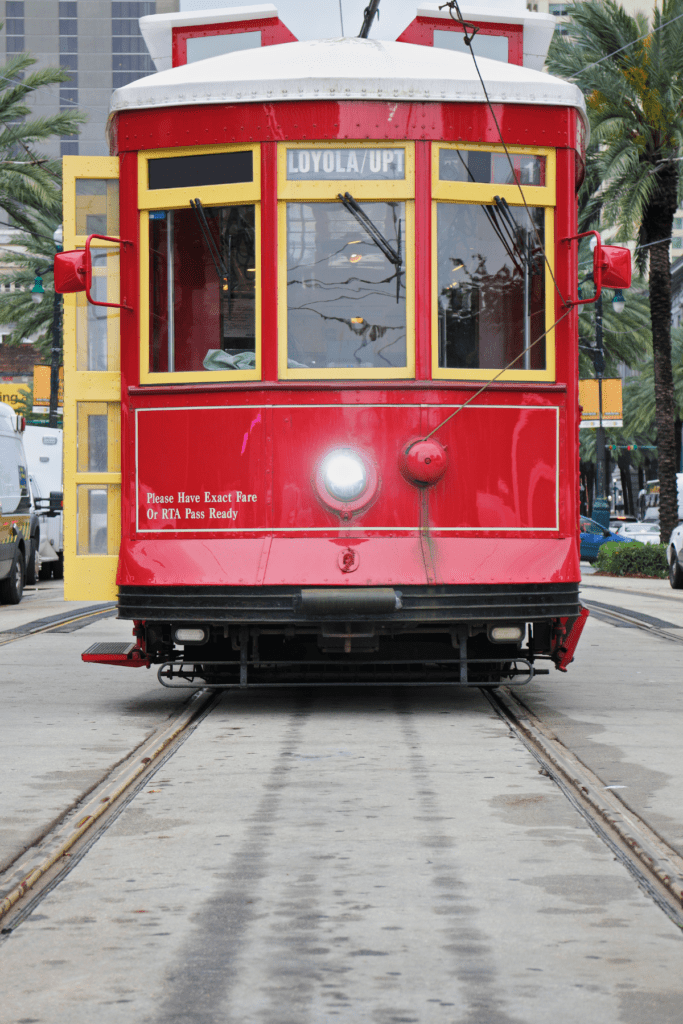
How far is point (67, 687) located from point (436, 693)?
106 inches

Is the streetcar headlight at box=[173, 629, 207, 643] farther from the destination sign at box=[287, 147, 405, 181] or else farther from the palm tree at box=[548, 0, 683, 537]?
the palm tree at box=[548, 0, 683, 537]

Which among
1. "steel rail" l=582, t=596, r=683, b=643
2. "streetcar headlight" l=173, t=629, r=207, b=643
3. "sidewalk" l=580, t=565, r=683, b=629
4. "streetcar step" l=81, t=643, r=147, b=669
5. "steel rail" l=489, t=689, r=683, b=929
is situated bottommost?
"sidewalk" l=580, t=565, r=683, b=629

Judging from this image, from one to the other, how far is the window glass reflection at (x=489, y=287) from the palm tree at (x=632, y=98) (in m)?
17.8

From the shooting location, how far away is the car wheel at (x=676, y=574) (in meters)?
24.6

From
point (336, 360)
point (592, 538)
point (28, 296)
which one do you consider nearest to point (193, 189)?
point (336, 360)

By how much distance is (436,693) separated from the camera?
1020 cm

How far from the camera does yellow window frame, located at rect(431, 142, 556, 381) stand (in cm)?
852

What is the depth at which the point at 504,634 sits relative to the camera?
8570mm

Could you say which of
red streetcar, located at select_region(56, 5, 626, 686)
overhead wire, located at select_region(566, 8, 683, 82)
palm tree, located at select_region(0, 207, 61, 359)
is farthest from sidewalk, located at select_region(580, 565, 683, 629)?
palm tree, located at select_region(0, 207, 61, 359)

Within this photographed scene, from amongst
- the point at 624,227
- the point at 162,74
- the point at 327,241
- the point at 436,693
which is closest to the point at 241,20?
the point at 162,74

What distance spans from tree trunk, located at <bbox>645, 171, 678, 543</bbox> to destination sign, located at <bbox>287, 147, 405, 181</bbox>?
19603 mm

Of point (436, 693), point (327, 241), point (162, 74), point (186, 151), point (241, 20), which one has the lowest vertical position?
point (436, 693)

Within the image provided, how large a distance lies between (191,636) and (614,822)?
3.51 m

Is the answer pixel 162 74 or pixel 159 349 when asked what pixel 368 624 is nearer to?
pixel 159 349
